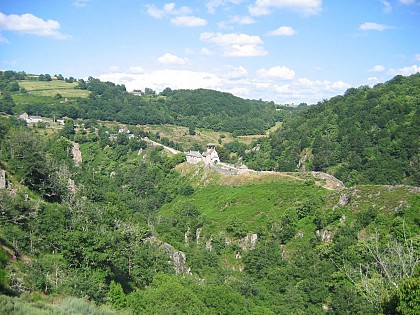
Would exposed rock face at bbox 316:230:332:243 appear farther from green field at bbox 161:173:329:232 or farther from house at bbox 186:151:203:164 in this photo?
house at bbox 186:151:203:164

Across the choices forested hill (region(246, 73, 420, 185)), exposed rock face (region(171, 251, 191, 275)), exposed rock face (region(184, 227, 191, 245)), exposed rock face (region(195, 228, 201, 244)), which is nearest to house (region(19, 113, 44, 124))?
forested hill (region(246, 73, 420, 185))

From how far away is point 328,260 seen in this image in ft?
172

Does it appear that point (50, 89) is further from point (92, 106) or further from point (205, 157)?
point (205, 157)

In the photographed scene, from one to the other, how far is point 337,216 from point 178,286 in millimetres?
31674

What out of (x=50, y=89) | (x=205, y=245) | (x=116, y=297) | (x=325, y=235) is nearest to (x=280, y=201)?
(x=325, y=235)

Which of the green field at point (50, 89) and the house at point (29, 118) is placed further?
the green field at point (50, 89)

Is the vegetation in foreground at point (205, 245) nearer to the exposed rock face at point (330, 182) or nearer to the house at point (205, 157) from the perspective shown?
the exposed rock face at point (330, 182)

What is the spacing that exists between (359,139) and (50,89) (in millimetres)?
127519

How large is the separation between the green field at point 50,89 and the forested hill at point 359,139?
83792 millimetres

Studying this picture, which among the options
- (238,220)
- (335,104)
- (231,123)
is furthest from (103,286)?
(231,123)

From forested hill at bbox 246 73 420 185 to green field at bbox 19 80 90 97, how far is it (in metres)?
83.8

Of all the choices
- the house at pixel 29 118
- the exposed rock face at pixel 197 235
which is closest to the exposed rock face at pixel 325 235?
the exposed rock face at pixel 197 235

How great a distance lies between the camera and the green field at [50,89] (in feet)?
566

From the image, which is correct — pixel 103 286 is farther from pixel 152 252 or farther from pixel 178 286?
pixel 152 252
